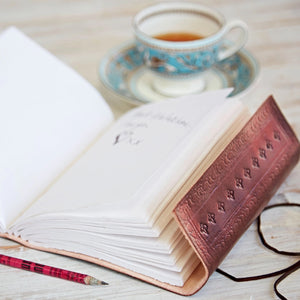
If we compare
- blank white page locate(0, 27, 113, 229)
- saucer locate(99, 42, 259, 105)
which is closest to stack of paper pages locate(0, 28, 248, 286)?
blank white page locate(0, 27, 113, 229)

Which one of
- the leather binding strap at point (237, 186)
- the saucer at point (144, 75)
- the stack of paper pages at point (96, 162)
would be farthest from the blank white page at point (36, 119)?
the leather binding strap at point (237, 186)

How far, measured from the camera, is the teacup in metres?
0.96

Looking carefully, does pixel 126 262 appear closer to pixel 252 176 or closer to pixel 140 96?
pixel 252 176

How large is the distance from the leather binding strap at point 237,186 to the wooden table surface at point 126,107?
4 cm

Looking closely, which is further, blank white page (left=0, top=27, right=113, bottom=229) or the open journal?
blank white page (left=0, top=27, right=113, bottom=229)

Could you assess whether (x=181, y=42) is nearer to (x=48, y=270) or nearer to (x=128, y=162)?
(x=128, y=162)

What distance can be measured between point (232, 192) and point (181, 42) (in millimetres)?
386

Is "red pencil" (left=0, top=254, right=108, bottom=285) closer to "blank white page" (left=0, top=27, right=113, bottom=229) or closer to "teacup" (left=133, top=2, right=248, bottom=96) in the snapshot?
"blank white page" (left=0, top=27, right=113, bottom=229)

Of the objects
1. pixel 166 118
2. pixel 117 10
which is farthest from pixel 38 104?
pixel 117 10

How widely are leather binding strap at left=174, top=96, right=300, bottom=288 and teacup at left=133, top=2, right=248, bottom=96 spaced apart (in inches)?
10.2

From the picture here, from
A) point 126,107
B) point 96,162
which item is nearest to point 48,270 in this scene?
point 96,162

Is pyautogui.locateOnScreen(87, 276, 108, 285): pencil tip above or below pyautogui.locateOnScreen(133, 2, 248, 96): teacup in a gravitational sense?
below

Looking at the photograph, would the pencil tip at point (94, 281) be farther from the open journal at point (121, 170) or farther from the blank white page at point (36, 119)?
the blank white page at point (36, 119)

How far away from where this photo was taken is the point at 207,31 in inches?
41.2
